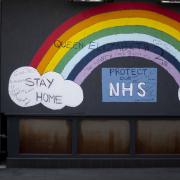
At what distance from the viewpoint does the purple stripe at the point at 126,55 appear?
31.9 feet

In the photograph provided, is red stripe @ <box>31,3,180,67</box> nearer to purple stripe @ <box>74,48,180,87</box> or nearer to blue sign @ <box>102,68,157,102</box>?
purple stripe @ <box>74,48,180,87</box>

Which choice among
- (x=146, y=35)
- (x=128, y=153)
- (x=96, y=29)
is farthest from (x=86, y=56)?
(x=128, y=153)

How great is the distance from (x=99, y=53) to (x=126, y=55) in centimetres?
53

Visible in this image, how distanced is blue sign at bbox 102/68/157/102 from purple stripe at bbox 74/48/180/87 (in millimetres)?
196

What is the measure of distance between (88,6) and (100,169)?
3190 millimetres

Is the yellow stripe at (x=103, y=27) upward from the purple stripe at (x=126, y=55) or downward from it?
upward

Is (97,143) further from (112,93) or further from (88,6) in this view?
(88,6)

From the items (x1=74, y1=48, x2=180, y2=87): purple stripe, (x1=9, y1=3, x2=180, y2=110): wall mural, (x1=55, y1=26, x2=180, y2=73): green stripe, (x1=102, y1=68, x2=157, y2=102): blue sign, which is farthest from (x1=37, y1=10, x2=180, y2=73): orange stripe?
(x1=102, y1=68, x2=157, y2=102): blue sign

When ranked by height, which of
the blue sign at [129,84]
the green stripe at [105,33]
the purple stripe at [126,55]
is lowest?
the blue sign at [129,84]

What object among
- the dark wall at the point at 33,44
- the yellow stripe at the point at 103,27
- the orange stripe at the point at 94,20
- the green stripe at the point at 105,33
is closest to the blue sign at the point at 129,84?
the dark wall at the point at 33,44

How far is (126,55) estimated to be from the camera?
9734 millimetres

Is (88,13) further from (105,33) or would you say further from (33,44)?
(33,44)

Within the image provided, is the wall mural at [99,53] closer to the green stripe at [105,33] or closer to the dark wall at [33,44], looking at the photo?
the green stripe at [105,33]

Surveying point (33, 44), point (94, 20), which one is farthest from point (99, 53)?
point (33, 44)
